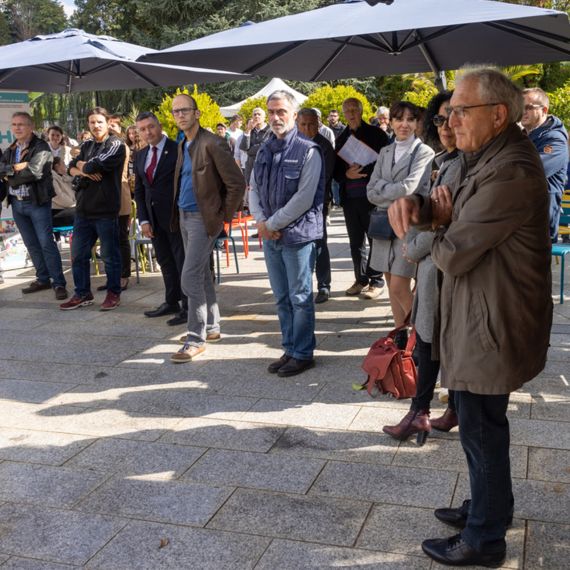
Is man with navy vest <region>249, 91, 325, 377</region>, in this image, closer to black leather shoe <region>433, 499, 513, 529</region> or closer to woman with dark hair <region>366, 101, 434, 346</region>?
woman with dark hair <region>366, 101, 434, 346</region>

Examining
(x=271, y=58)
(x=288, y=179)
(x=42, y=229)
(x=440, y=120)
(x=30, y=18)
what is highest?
(x=30, y=18)

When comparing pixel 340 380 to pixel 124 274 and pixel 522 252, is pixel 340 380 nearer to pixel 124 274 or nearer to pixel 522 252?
pixel 522 252

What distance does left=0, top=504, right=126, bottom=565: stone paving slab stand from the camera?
3205 mm

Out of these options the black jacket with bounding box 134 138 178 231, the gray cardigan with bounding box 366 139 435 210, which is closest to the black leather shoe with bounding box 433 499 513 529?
the gray cardigan with bounding box 366 139 435 210

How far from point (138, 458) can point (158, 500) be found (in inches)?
21.8

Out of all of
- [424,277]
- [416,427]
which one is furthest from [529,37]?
[416,427]

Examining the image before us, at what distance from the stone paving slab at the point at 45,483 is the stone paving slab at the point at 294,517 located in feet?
2.68

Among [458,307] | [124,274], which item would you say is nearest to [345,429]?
[458,307]

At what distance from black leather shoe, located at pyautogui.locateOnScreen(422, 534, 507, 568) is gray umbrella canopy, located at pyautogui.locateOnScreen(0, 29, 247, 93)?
518 centimetres

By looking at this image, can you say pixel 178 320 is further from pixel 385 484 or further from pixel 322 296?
pixel 385 484

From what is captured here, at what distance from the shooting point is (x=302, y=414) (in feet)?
15.3

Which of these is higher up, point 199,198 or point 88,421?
point 199,198

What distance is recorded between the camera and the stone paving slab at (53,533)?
3.21 meters

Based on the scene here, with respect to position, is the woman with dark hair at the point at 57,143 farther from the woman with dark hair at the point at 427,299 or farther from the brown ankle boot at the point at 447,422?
the brown ankle boot at the point at 447,422
